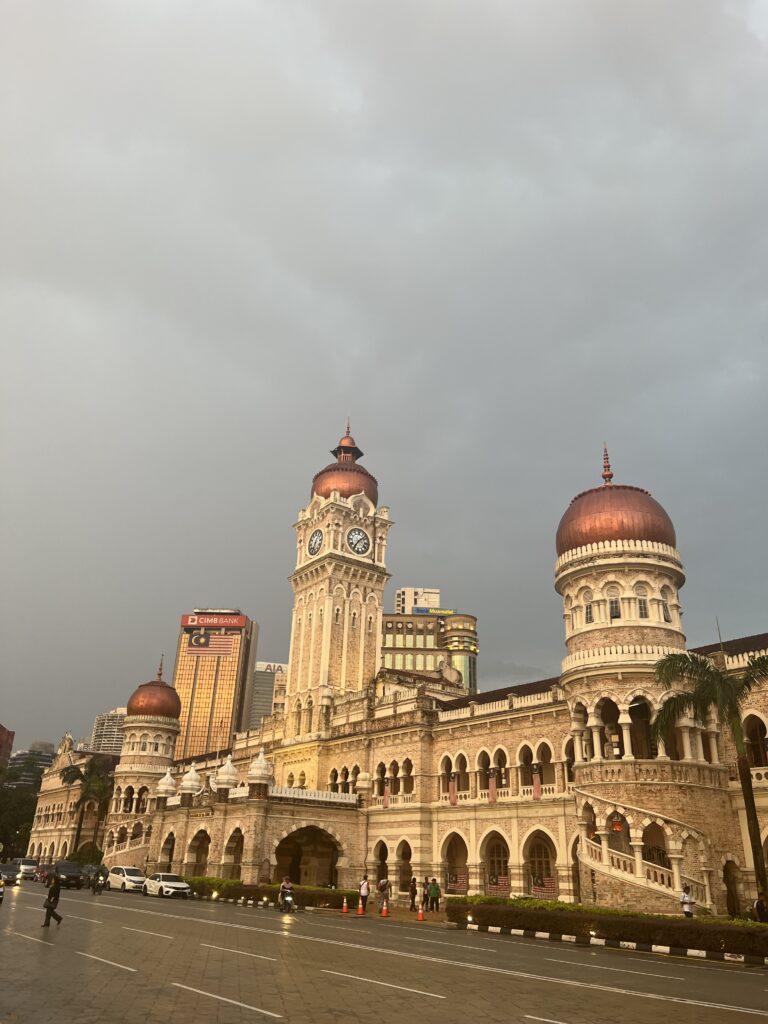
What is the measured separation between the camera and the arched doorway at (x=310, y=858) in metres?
44.4

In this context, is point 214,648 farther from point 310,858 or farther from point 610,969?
point 610,969

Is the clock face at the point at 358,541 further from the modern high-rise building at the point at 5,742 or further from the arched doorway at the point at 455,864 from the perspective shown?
the modern high-rise building at the point at 5,742

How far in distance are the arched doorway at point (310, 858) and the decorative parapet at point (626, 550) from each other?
2269cm

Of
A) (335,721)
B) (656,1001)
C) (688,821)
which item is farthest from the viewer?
(335,721)

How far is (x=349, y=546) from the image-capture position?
195 ft

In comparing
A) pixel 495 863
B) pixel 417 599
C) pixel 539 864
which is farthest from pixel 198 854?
pixel 417 599

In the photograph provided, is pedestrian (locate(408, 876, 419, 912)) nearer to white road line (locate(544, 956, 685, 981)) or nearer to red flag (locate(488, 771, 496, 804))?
red flag (locate(488, 771, 496, 804))

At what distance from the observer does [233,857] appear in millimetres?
42719

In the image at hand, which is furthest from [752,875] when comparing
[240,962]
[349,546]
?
[349,546]

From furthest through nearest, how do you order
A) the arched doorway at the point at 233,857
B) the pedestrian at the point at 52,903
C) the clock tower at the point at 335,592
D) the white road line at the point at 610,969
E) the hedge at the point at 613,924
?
the clock tower at the point at 335,592, the arched doorway at the point at 233,857, the pedestrian at the point at 52,903, the hedge at the point at 613,924, the white road line at the point at 610,969

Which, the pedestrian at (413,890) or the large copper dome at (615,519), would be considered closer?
the large copper dome at (615,519)

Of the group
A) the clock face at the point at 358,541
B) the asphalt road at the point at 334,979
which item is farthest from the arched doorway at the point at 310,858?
the asphalt road at the point at 334,979

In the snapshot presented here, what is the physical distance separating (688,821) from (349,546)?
116 ft

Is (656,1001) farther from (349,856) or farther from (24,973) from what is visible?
(349,856)
